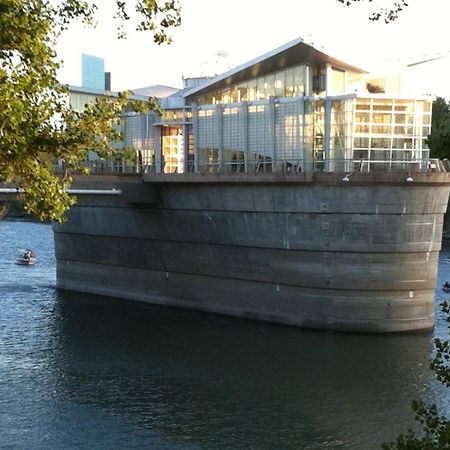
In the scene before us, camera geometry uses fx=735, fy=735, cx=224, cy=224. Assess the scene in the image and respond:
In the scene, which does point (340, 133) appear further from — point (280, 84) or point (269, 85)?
point (269, 85)

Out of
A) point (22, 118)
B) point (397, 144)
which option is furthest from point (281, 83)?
point (22, 118)

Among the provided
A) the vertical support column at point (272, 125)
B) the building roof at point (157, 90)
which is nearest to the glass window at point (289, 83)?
the vertical support column at point (272, 125)

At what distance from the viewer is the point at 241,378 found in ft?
104

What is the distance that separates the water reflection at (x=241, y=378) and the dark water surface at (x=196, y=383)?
2.7 inches

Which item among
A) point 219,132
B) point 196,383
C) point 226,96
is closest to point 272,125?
point 219,132

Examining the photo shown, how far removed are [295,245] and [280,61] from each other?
12.2 m

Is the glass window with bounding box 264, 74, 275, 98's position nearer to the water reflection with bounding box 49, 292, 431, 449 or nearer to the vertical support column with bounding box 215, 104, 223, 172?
the vertical support column with bounding box 215, 104, 223, 172

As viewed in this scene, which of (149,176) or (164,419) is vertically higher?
(149,176)

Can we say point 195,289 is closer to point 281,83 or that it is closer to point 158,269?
point 158,269

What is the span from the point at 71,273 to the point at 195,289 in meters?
12.7

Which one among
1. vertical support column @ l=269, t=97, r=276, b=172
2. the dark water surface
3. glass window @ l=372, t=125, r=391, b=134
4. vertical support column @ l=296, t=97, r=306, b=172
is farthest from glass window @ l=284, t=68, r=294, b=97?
the dark water surface

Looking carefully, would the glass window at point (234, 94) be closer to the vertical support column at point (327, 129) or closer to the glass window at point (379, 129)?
the vertical support column at point (327, 129)

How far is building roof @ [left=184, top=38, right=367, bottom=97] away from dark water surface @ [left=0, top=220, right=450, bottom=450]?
15555mm

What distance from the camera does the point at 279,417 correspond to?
26.9 m
